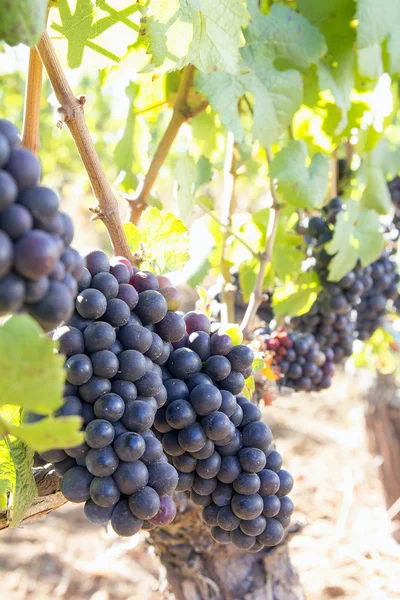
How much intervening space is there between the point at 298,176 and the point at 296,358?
53 centimetres

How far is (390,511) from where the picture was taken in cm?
308

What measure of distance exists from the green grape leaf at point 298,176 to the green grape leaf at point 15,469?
1.00 metres

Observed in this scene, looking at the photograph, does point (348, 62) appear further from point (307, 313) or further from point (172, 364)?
point (172, 364)

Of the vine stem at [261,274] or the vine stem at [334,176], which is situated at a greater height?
the vine stem at [334,176]

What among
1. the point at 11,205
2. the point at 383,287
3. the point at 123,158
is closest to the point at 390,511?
the point at 383,287

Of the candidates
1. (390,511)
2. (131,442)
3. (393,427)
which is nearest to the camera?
(131,442)

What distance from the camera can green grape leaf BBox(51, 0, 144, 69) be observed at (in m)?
1.08

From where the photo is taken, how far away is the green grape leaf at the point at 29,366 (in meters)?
0.50

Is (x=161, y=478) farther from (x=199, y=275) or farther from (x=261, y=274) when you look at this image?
(x=199, y=275)

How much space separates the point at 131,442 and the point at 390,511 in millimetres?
2750

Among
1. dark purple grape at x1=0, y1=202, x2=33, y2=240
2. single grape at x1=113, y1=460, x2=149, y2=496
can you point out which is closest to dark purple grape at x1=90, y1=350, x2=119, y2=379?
single grape at x1=113, y1=460, x2=149, y2=496

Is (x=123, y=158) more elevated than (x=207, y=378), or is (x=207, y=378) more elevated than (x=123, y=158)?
(x=123, y=158)

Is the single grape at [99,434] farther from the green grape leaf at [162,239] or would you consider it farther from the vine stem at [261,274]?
the vine stem at [261,274]

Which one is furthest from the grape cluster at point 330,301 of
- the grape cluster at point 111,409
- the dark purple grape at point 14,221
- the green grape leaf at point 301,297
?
the dark purple grape at point 14,221
